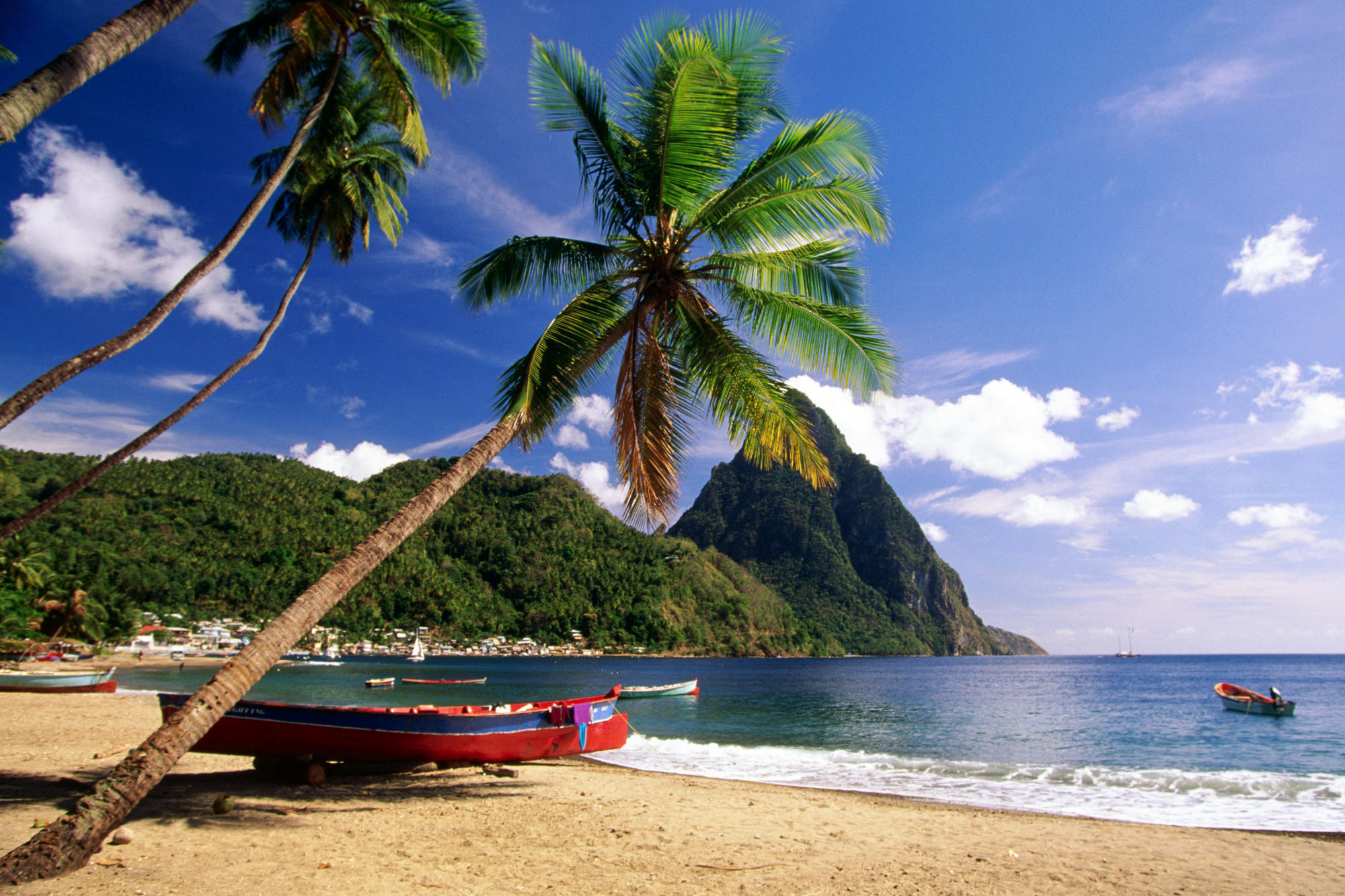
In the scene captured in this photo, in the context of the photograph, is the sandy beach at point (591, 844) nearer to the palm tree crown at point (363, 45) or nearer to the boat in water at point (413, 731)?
the boat in water at point (413, 731)

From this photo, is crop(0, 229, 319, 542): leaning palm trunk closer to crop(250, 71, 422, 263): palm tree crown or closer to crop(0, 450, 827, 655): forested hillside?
crop(250, 71, 422, 263): palm tree crown

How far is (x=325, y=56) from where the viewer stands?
9008 millimetres

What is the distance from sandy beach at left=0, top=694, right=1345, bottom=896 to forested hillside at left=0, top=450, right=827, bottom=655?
44424 mm

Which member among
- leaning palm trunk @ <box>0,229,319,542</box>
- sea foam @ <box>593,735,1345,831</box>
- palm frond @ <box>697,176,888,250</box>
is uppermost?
palm frond @ <box>697,176,888,250</box>

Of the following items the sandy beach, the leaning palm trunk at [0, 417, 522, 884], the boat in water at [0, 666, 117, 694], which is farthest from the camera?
the boat in water at [0, 666, 117, 694]

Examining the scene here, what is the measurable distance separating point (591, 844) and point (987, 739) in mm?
17054

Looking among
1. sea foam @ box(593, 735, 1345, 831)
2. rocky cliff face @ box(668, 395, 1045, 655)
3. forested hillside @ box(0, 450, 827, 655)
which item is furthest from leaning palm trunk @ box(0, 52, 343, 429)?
rocky cliff face @ box(668, 395, 1045, 655)

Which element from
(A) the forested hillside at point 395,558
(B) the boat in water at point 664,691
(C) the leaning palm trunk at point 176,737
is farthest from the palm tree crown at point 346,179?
(A) the forested hillside at point 395,558

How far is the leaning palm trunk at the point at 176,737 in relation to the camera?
3.56 m

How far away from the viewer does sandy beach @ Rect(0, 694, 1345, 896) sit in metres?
4.70

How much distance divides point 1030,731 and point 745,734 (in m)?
9.19

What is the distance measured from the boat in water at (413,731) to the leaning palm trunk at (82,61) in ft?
18.4

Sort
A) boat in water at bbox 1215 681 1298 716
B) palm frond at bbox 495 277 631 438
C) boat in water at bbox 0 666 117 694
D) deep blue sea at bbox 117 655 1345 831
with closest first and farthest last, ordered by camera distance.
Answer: palm frond at bbox 495 277 631 438
deep blue sea at bbox 117 655 1345 831
boat in water at bbox 0 666 117 694
boat in water at bbox 1215 681 1298 716

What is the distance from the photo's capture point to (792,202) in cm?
668
